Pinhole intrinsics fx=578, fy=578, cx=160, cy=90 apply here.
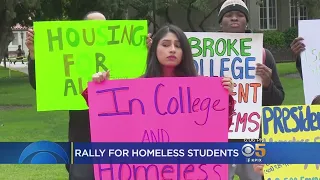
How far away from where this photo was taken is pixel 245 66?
437 cm

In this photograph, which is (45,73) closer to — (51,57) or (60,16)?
(51,57)

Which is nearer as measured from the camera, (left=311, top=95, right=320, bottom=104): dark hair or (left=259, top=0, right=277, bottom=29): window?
(left=311, top=95, right=320, bottom=104): dark hair

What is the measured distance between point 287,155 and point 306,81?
1.21 meters

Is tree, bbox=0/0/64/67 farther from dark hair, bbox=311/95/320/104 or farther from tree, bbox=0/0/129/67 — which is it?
dark hair, bbox=311/95/320/104

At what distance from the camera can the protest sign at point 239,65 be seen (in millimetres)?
4312

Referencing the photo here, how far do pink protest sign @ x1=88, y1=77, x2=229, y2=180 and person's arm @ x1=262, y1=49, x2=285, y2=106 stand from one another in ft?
3.11

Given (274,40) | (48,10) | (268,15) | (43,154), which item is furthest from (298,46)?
(268,15)

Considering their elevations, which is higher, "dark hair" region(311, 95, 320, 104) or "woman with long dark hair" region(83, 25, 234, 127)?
"woman with long dark hair" region(83, 25, 234, 127)

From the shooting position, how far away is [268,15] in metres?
38.5

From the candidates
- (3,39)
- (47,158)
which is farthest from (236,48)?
(3,39)

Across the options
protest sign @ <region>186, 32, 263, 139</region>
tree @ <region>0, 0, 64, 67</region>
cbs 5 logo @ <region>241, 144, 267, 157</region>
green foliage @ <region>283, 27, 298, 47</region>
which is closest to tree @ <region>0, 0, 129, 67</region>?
tree @ <region>0, 0, 64, 67</region>

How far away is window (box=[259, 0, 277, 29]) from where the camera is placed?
126ft

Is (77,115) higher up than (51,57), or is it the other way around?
(51,57)

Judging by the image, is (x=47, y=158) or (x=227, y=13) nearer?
(x=47, y=158)
